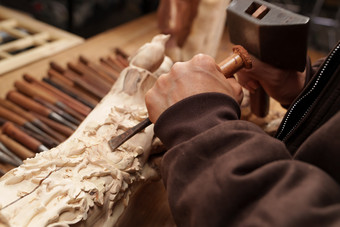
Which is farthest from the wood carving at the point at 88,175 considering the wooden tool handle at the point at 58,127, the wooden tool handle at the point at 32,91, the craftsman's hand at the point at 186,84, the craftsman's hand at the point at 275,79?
the wooden tool handle at the point at 32,91

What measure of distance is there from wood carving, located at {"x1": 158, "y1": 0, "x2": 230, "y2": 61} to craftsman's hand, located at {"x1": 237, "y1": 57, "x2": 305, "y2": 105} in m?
1.10

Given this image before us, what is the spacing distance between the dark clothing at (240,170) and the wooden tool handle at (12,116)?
1.10m

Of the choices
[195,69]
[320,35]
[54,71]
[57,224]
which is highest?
[195,69]

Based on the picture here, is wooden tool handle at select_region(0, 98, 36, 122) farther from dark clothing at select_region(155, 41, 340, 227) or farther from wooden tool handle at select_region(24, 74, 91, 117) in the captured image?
dark clothing at select_region(155, 41, 340, 227)

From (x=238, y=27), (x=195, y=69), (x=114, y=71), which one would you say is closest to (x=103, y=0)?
(x=114, y=71)

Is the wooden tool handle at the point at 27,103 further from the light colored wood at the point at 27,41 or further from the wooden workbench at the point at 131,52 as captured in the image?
the light colored wood at the point at 27,41

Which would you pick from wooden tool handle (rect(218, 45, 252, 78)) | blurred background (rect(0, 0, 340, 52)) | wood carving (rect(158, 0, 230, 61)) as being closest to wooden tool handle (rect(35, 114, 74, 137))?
wooden tool handle (rect(218, 45, 252, 78))

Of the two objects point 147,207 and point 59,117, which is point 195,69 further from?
point 59,117

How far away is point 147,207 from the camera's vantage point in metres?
1.38

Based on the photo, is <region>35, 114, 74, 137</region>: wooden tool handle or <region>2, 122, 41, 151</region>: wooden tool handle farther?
<region>35, 114, 74, 137</region>: wooden tool handle

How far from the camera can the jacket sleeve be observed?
2.08 ft

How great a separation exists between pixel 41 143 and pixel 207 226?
3.67ft

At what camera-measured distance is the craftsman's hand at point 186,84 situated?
90cm

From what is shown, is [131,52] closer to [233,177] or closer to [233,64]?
[233,64]
